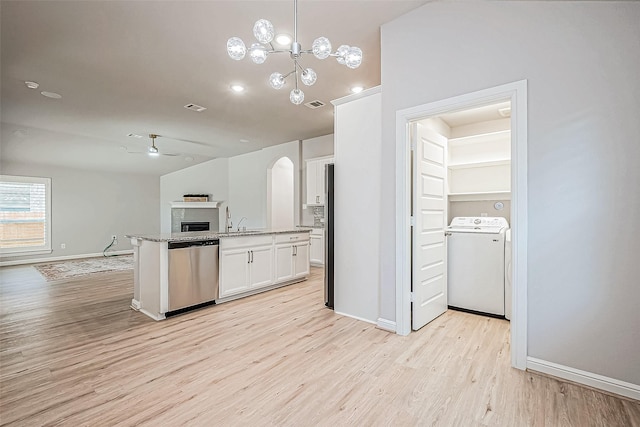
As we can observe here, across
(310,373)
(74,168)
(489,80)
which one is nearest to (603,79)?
(489,80)

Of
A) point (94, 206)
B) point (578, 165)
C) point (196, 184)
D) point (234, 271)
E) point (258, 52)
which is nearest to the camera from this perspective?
point (258, 52)

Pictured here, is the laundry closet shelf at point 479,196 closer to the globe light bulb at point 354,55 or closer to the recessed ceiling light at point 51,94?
the globe light bulb at point 354,55

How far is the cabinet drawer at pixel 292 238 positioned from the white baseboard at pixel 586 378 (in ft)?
10.6

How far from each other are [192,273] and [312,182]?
365 centimetres

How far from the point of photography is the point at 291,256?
4711mm

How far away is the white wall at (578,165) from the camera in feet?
5.99

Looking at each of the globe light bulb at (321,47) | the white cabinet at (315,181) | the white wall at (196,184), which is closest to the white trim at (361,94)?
the globe light bulb at (321,47)

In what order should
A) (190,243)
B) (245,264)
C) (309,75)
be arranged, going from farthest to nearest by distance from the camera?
(245,264), (190,243), (309,75)

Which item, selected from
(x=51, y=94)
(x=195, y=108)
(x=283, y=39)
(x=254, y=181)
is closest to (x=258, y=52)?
(x=283, y=39)

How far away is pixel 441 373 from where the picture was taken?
2135mm

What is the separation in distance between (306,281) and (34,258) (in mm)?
7194

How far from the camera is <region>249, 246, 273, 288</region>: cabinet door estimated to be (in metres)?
4.13

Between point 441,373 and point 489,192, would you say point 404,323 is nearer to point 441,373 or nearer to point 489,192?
point 441,373

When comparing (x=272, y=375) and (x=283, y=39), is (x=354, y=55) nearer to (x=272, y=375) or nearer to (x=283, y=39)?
(x=283, y=39)
